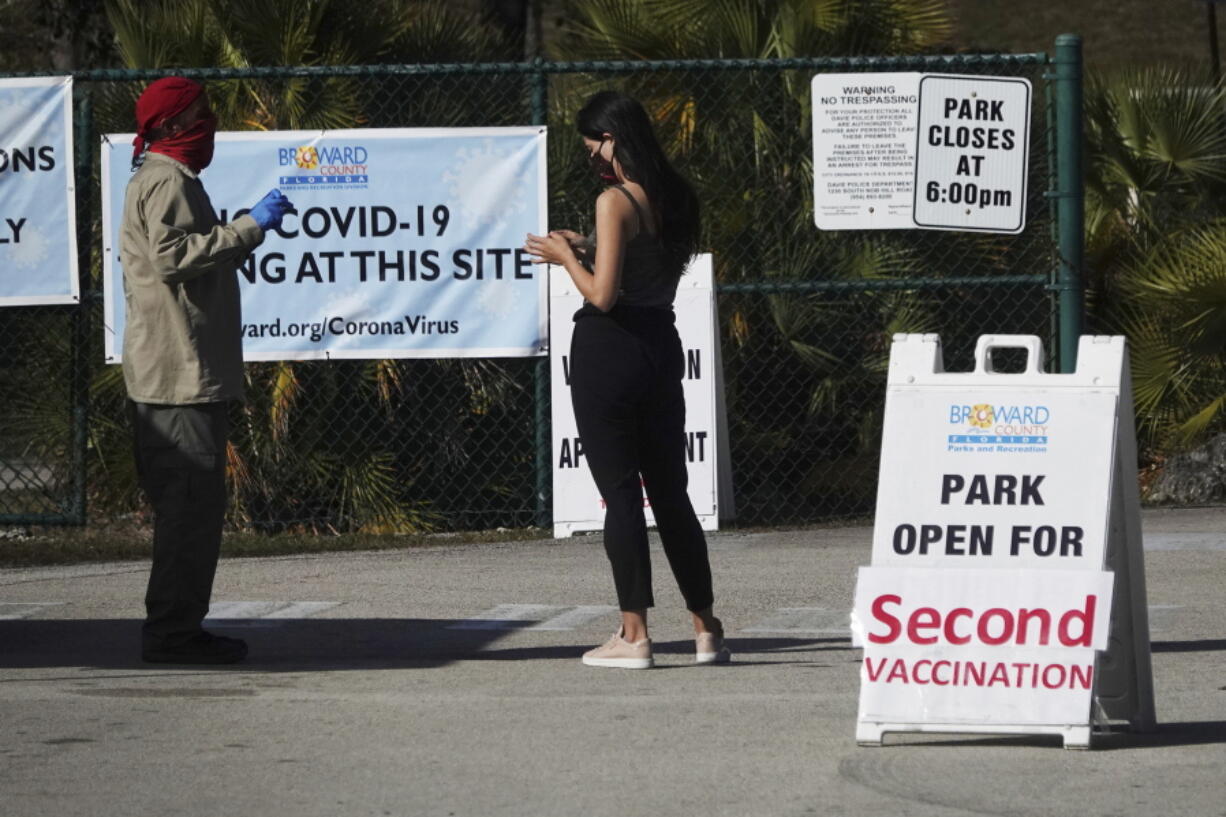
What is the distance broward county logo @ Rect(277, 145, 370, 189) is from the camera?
9.73m

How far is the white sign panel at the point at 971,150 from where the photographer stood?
9.64 metres

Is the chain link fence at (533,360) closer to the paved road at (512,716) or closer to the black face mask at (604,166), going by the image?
the paved road at (512,716)

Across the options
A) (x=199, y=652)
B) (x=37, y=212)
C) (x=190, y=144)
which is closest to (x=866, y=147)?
(x=37, y=212)

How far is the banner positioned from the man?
3.40 m

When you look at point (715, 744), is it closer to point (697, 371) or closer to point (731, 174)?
point (697, 371)

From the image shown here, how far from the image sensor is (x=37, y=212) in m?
9.92

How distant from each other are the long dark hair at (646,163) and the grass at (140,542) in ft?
12.0

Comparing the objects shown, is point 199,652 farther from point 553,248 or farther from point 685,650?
point 553,248

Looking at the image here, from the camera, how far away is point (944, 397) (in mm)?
5430

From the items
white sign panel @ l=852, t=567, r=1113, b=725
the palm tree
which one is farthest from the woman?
the palm tree

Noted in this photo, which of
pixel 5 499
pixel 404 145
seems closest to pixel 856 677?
pixel 404 145

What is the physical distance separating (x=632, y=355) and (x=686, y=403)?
323 cm

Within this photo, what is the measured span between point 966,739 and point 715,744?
65 centimetres

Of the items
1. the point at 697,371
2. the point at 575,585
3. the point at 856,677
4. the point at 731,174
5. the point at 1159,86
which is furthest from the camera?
the point at 1159,86
